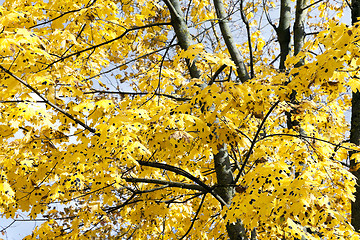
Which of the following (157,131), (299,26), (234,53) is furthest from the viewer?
(299,26)

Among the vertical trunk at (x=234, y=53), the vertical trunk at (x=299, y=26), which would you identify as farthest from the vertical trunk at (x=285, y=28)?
the vertical trunk at (x=234, y=53)

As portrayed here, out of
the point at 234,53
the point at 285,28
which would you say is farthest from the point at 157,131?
the point at 285,28

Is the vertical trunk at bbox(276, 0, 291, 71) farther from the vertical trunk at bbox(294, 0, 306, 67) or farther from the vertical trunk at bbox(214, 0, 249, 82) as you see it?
the vertical trunk at bbox(214, 0, 249, 82)

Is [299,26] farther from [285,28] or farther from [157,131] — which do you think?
[157,131]

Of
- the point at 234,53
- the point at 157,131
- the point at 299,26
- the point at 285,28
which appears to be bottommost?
the point at 157,131

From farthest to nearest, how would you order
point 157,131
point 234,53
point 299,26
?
1. point 299,26
2. point 234,53
3. point 157,131

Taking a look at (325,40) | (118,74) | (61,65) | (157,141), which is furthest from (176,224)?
(325,40)

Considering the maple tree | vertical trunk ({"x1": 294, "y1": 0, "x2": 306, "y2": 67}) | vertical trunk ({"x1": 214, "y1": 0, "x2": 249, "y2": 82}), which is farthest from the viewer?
vertical trunk ({"x1": 294, "y1": 0, "x2": 306, "y2": 67})

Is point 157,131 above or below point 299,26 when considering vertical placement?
below

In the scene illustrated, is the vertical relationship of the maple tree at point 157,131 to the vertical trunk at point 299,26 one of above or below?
below

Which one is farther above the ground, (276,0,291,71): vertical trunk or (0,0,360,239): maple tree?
(276,0,291,71): vertical trunk

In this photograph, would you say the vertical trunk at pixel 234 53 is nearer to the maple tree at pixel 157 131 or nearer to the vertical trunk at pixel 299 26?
the maple tree at pixel 157 131

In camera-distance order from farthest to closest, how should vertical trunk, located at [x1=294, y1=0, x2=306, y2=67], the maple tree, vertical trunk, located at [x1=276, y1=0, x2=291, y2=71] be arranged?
vertical trunk, located at [x1=276, y1=0, x2=291, y2=71]
vertical trunk, located at [x1=294, y1=0, x2=306, y2=67]
the maple tree

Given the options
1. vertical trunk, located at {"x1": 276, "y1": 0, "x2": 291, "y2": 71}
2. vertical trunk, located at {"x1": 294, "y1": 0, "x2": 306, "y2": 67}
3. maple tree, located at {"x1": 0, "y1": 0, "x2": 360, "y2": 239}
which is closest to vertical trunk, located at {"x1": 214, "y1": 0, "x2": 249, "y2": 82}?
maple tree, located at {"x1": 0, "y1": 0, "x2": 360, "y2": 239}
